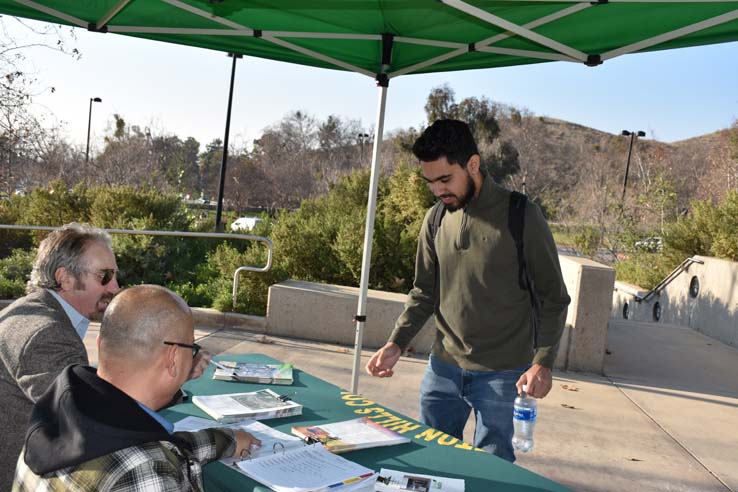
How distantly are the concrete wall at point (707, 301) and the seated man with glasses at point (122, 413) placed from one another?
1108 cm

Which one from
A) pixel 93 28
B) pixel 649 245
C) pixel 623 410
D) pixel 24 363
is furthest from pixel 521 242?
pixel 649 245

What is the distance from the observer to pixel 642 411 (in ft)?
19.9

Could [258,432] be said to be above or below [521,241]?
below

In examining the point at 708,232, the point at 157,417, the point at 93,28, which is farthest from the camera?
the point at 708,232

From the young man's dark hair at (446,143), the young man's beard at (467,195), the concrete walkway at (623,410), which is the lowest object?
the concrete walkway at (623,410)

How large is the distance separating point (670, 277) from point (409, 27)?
476 inches

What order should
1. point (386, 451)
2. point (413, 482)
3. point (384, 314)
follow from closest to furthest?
point (413, 482), point (386, 451), point (384, 314)

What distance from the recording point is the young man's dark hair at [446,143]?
9.38 ft

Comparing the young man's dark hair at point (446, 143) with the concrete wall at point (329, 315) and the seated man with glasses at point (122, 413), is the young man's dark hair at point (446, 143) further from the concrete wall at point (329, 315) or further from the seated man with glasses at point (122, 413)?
the concrete wall at point (329, 315)

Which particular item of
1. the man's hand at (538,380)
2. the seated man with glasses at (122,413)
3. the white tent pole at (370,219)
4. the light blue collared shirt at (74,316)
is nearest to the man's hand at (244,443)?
the seated man with glasses at (122,413)

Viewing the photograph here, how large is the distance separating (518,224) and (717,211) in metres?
12.6

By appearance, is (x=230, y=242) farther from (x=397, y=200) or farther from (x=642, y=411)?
(x=642, y=411)

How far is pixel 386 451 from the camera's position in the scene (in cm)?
244

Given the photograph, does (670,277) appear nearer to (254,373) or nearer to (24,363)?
(254,373)
